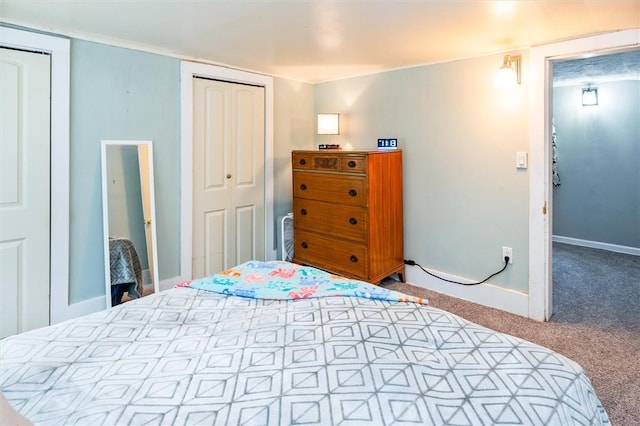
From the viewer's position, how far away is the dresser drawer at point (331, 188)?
3111 millimetres

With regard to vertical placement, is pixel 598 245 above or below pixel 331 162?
below

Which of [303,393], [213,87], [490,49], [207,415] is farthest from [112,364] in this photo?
[490,49]

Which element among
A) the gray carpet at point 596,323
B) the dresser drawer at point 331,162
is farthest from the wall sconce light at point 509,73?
the gray carpet at point 596,323

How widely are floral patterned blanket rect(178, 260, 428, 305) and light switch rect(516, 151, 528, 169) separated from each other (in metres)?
1.66

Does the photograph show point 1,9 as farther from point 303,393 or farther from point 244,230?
point 303,393

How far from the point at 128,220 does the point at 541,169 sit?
307cm

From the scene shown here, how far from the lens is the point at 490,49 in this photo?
2834 millimetres

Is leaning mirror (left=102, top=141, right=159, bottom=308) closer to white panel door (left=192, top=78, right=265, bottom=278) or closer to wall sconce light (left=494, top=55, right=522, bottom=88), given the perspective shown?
white panel door (left=192, top=78, right=265, bottom=278)

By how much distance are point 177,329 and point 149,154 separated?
1.95m

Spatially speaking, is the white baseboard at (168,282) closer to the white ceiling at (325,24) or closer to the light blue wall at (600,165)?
the white ceiling at (325,24)

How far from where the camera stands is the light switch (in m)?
2.82

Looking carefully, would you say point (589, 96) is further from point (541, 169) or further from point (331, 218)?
point (331, 218)

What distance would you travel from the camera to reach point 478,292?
3.17m

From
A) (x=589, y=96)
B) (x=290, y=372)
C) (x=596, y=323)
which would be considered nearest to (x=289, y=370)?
(x=290, y=372)
